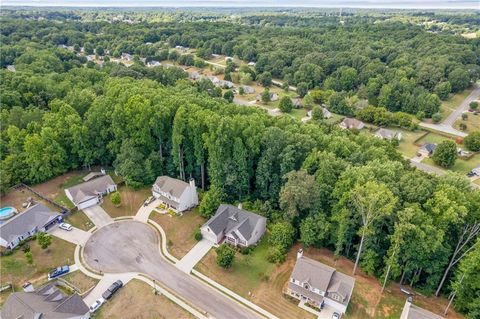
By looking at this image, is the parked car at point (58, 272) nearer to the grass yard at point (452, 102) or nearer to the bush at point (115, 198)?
the bush at point (115, 198)

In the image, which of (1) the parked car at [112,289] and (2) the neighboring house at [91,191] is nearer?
(1) the parked car at [112,289]

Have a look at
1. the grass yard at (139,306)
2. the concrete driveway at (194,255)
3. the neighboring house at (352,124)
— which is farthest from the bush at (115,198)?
the neighboring house at (352,124)

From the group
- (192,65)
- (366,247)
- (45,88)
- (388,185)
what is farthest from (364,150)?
(192,65)

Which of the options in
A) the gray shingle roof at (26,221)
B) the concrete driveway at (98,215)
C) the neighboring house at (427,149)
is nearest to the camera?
the gray shingle roof at (26,221)

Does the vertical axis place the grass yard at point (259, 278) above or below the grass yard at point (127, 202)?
below

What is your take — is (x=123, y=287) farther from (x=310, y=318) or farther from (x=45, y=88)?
(x=45, y=88)

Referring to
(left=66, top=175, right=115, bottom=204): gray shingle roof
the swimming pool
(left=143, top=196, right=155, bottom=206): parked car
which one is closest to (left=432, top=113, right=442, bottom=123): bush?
(left=143, top=196, right=155, bottom=206): parked car

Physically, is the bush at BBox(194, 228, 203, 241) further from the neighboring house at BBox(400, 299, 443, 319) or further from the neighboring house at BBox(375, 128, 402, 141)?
the neighboring house at BBox(375, 128, 402, 141)

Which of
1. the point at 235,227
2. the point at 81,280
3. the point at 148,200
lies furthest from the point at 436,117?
the point at 81,280
